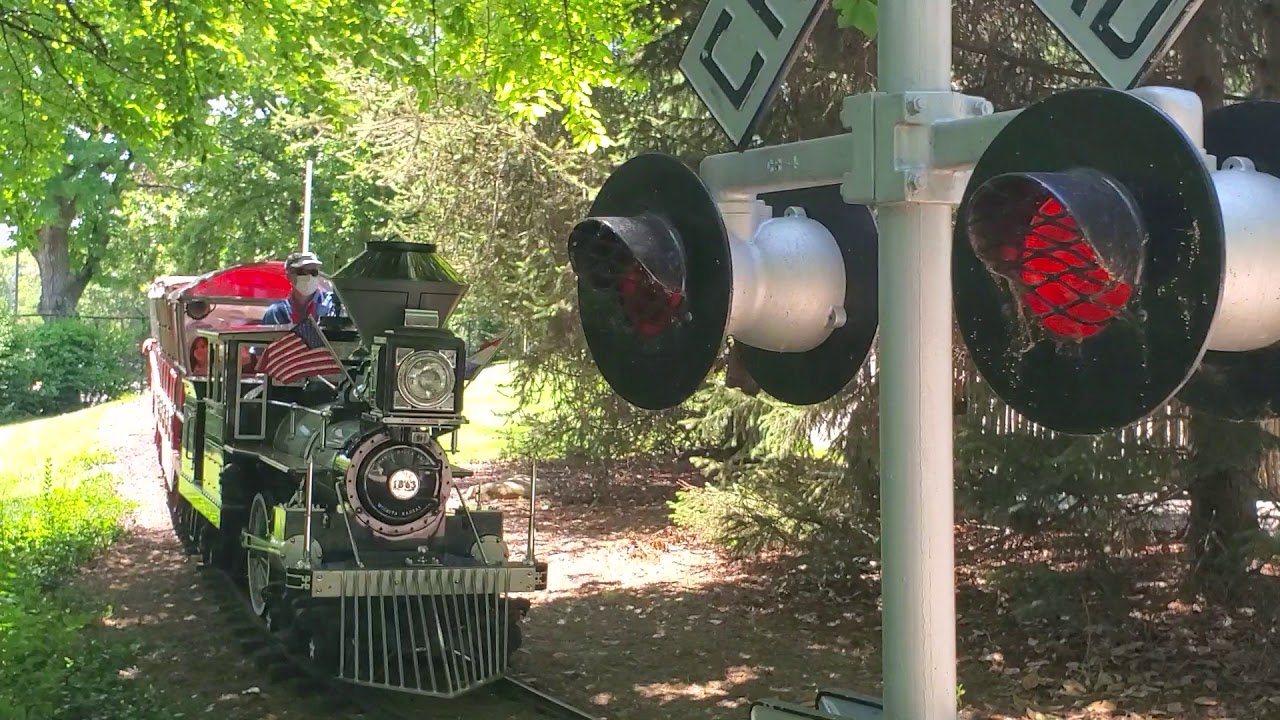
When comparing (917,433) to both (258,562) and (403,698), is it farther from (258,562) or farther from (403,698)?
(258,562)

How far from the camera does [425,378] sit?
26.5ft

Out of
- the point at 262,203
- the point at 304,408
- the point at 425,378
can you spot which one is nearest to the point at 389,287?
the point at 425,378

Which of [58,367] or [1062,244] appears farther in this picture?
[58,367]

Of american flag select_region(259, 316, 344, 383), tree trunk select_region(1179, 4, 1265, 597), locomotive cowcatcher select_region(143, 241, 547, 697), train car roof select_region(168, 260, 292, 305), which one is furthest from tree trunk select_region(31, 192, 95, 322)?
tree trunk select_region(1179, 4, 1265, 597)

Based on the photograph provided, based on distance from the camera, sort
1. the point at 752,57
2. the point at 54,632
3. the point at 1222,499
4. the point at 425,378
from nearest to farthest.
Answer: the point at 752,57, the point at 1222,499, the point at 425,378, the point at 54,632

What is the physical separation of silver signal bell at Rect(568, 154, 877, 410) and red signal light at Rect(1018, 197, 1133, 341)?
512 millimetres

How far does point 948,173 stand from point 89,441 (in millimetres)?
22877

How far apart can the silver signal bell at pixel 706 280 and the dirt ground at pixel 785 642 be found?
594 centimetres

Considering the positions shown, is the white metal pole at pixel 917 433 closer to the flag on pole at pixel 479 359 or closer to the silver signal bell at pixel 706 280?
the silver signal bell at pixel 706 280

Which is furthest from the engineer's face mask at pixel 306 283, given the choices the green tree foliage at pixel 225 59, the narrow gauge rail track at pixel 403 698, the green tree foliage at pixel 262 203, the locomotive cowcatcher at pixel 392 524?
the green tree foliage at pixel 262 203

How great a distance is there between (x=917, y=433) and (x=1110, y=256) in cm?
46

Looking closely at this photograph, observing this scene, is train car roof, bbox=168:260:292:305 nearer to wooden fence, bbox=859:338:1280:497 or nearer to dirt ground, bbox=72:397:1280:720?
dirt ground, bbox=72:397:1280:720

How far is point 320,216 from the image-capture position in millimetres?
29359

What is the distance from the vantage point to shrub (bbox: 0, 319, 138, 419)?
30.4 m
